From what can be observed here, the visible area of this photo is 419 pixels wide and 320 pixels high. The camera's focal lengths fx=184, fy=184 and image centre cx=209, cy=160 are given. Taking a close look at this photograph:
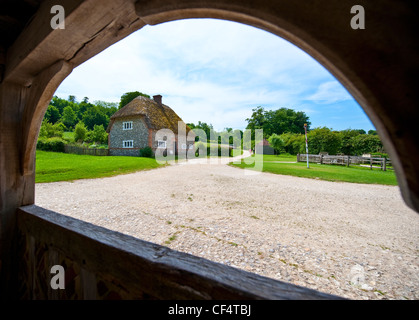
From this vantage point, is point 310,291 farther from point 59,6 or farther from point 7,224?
point 7,224

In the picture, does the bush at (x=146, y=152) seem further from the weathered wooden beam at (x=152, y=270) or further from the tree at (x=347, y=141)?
the tree at (x=347, y=141)

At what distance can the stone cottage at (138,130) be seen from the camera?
22.0m

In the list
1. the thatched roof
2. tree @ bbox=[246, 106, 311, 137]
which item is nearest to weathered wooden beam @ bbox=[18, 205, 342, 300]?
the thatched roof

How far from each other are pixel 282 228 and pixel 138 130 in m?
21.5

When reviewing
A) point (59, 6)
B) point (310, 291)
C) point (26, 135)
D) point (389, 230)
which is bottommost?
point (389, 230)

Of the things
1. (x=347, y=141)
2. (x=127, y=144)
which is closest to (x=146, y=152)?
(x=127, y=144)

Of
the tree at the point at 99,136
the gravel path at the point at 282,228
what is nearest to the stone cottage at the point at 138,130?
the tree at the point at 99,136

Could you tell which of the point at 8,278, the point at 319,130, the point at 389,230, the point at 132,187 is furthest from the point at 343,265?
the point at 319,130

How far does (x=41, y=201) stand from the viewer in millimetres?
5379

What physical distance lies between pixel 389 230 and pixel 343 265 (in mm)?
2397

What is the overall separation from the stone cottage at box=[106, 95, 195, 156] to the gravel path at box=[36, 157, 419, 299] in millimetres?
15276

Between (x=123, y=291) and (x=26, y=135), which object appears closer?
(x=123, y=291)

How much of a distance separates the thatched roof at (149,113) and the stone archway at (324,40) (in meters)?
21.4
